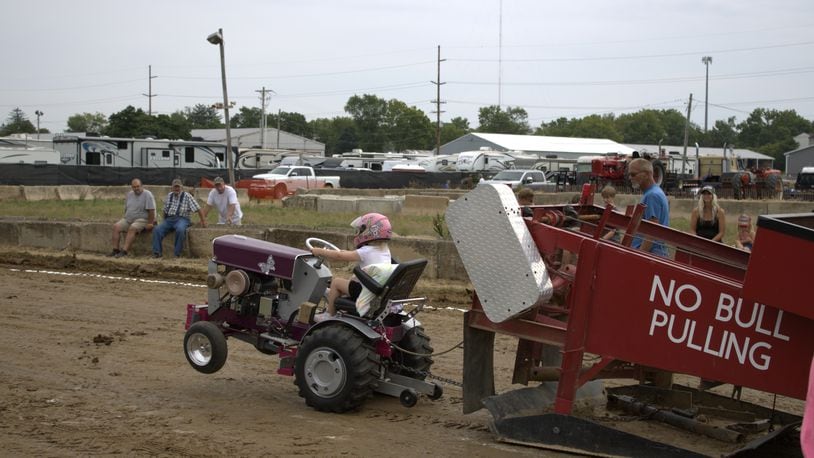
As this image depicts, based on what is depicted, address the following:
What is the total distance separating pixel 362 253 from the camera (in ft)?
23.4

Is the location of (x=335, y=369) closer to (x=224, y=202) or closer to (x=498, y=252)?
(x=498, y=252)

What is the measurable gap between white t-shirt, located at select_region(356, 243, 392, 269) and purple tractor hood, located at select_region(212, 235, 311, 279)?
0.61m

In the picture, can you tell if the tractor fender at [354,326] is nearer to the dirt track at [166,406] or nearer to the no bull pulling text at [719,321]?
the dirt track at [166,406]

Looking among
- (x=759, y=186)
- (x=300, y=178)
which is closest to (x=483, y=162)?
(x=300, y=178)

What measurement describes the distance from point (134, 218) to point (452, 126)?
439ft

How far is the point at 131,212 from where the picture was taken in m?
16.3

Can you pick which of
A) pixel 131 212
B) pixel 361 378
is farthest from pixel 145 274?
pixel 361 378

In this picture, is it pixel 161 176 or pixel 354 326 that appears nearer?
pixel 354 326

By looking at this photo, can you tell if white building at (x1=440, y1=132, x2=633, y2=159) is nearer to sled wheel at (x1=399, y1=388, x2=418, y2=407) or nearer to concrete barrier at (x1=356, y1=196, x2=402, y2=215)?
concrete barrier at (x1=356, y1=196, x2=402, y2=215)

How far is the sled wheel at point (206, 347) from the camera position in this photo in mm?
7383

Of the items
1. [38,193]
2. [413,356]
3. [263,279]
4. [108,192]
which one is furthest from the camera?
[108,192]

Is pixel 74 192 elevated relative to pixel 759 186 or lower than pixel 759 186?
lower

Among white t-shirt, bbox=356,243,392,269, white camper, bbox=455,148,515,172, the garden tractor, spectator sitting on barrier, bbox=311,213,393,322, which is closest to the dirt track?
the garden tractor

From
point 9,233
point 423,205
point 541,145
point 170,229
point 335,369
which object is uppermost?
point 541,145
